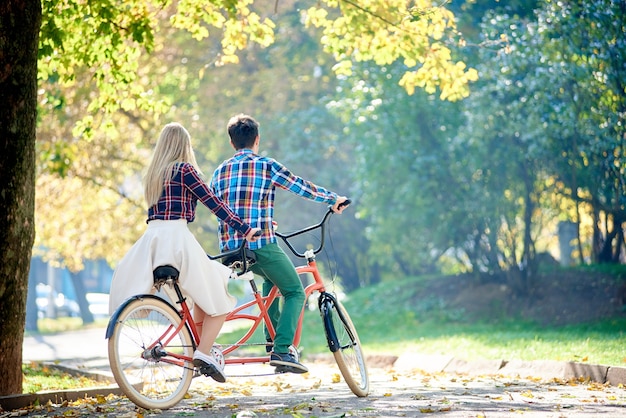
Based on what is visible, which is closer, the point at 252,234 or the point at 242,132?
the point at 252,234

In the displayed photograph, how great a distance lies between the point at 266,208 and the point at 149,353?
1498mm

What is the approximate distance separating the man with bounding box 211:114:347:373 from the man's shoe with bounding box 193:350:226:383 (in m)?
0.50

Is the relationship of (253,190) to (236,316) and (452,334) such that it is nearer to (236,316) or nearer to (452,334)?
(236,316)

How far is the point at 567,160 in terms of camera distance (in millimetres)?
17234

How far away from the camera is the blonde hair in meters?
7.00

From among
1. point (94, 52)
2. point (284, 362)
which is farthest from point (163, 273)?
point (94, 52)

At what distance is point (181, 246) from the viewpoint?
683cm

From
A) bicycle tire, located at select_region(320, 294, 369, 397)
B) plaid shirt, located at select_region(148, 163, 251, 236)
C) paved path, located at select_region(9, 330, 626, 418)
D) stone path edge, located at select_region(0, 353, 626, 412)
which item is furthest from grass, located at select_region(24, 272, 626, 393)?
plaid shirt, located at select_region(148, 163, 251, 236)

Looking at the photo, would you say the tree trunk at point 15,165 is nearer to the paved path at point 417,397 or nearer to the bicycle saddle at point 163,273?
the paved path at point 417,397

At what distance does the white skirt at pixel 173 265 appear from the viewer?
6738 millimetres

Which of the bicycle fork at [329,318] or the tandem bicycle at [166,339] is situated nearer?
the tandem bicycle at [166,339]

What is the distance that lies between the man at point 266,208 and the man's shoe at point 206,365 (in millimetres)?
504

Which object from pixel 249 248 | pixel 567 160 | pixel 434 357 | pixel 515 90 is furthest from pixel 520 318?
pixel 249 248

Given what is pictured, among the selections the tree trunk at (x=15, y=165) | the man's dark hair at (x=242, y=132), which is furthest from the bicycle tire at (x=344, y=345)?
the tree trunk at (x=15, y=165)
